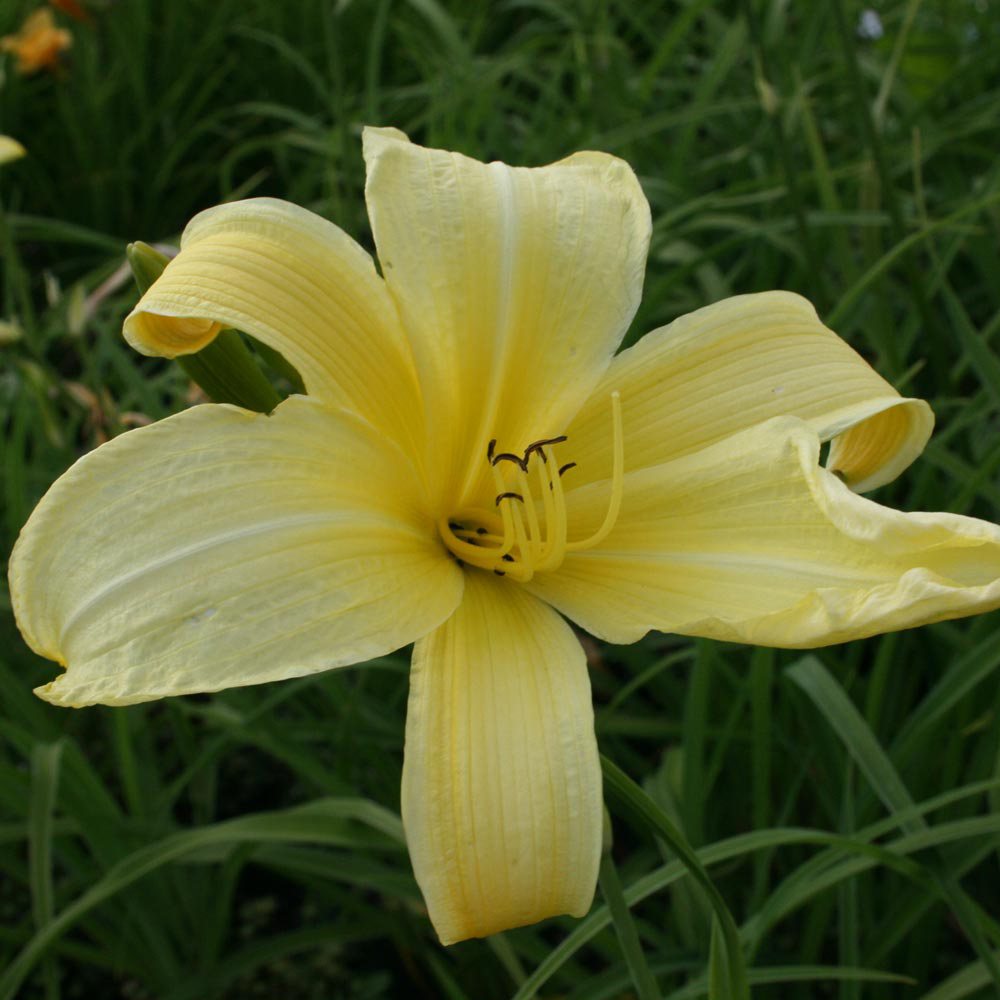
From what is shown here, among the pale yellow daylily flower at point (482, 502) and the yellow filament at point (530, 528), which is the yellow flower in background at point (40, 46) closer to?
the pale yellow daylily flower at point (482, 502)

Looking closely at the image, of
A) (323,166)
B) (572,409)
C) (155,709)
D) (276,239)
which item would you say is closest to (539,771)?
(572,409)

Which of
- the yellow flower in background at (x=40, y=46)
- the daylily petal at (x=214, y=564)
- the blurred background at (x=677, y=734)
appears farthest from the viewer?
the yellow flower in background at (x=40, y=46)

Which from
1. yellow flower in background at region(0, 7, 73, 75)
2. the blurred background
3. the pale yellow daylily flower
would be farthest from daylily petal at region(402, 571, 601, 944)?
yellow flower in background at region(0, 7, 73, 75)

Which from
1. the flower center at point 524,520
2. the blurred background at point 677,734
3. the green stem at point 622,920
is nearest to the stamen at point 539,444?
the flower center at point 524,520

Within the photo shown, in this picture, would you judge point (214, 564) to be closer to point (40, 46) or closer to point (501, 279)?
point (501, 279)

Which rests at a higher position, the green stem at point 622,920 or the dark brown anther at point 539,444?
the dark brown anther at point 539,444

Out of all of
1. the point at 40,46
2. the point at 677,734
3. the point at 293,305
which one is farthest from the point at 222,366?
the point at 40,46

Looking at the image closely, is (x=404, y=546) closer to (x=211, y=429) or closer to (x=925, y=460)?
(x=211, y=429)

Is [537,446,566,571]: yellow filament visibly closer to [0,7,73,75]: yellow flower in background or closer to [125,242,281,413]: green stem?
[125,242,281,413]: green stem

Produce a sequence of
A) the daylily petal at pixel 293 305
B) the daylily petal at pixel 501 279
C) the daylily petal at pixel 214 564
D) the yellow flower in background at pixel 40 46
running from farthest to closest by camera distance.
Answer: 1. the yellow flower in background at pixel 40 46
2. the daylily petal at pixel 501 279
3. the daylily petal at pixel 293 305
4. the daylily petal at pixel 214 564
